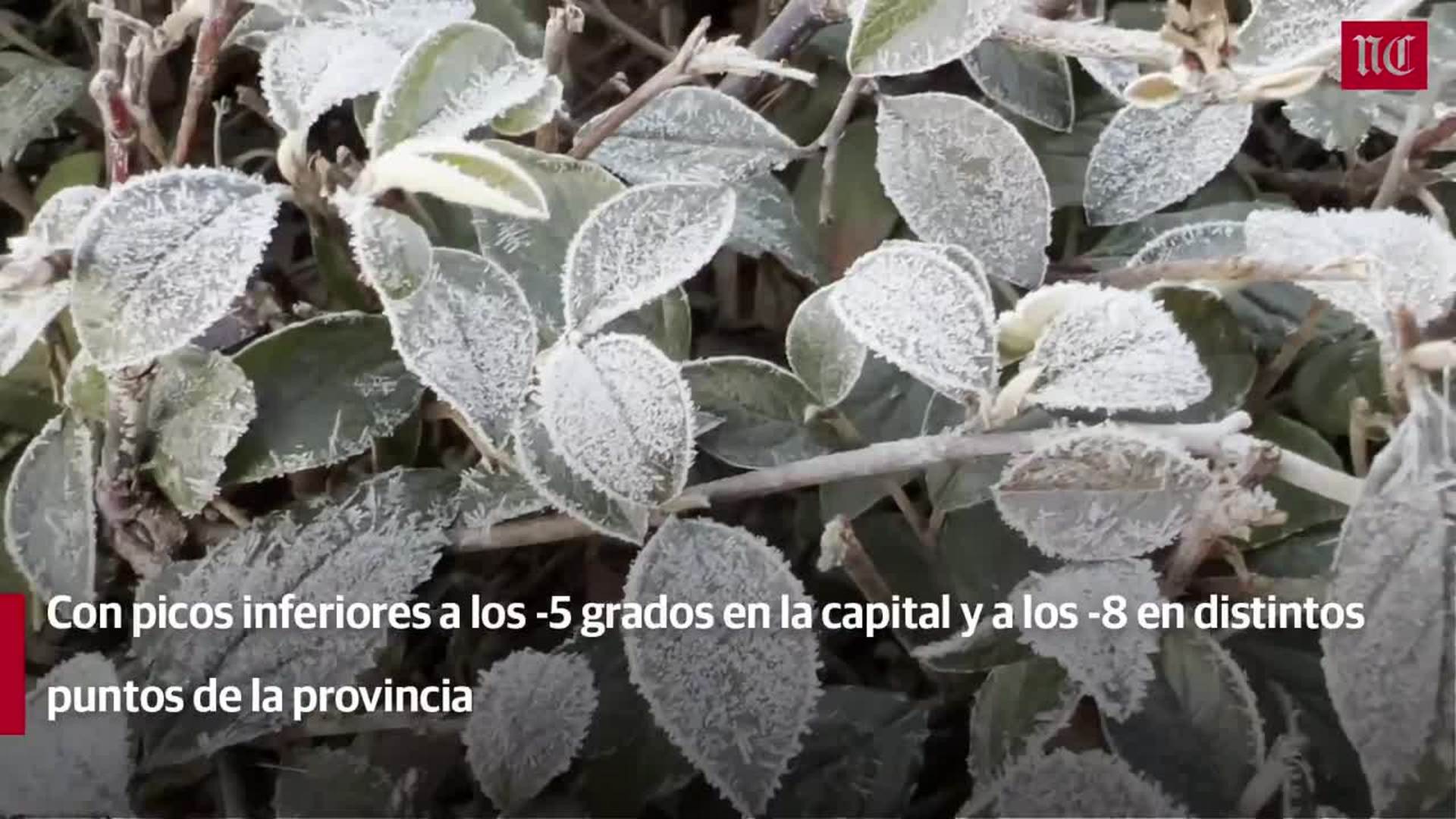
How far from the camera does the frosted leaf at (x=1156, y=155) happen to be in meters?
0.50

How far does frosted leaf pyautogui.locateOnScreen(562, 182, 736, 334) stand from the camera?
0.41 metres

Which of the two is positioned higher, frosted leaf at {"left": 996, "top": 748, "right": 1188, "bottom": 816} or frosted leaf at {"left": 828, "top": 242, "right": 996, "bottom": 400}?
frosted leaf at {"left": 828, "top": 242, "right": 996, "bottom": 400}

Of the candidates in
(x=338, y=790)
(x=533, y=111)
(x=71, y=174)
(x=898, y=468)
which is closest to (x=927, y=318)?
(x=898, y=468)

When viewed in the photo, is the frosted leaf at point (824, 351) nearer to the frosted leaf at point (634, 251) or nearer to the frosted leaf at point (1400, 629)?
the frosted leaf at point (634, 251)

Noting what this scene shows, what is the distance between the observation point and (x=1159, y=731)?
0.42 metres

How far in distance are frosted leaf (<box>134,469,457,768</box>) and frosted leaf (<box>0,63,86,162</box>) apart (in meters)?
0.21

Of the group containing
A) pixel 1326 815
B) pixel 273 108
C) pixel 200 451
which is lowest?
pixel 1326 815

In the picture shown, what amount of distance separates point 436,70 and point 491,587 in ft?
0.65

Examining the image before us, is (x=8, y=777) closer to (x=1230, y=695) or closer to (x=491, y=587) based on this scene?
(x=491, y=587)

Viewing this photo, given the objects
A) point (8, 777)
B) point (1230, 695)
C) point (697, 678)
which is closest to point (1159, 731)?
point (1230, 695)

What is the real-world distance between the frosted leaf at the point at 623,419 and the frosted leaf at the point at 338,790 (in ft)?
0.46

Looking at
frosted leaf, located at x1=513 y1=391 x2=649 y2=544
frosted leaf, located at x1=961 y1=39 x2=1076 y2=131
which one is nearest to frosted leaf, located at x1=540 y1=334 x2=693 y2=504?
frosted leaf, located at x1=513 y1=391 x2=649 y2=544

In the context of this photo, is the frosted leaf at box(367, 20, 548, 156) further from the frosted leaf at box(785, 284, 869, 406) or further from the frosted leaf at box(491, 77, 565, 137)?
the frosted leaf at box(785, 284, 869, 406)

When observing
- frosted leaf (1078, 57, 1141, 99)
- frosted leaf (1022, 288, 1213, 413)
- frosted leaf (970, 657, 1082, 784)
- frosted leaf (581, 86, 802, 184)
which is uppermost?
frosted leaf (1078, 57, 1141, 99)
